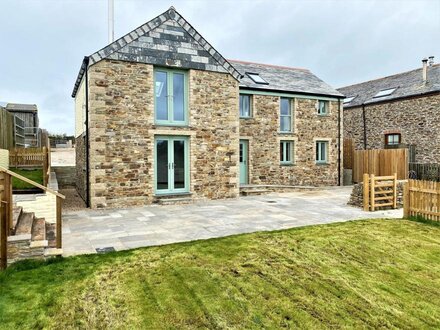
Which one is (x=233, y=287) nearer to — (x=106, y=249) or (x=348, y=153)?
(x=106, y=249)

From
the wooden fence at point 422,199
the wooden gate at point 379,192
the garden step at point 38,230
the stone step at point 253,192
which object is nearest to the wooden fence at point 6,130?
the garden step at point 38,230

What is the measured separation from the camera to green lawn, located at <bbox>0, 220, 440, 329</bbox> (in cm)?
380

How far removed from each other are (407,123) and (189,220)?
19384 mm

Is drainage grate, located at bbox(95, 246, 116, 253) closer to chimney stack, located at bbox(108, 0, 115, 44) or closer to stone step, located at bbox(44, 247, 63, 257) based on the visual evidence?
stone step, located at bbox(44, 247, 63, 257)

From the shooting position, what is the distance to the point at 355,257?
6.04 metres

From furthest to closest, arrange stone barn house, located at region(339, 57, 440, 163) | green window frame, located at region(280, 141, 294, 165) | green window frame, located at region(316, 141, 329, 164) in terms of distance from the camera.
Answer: stone barn house, located at region(339, 57, 440, 163), green window frame, located at region(316, 141, 329, 164), green window frame, located at region(280, 141, 294, 165)

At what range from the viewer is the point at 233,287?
15.0 ft

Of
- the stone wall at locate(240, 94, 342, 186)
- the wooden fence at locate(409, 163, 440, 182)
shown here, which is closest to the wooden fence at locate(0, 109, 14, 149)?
the stone wall at locate(240, 94, 342, 186)

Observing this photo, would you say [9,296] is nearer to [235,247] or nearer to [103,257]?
[103,257]

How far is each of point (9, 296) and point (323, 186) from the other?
17.8m

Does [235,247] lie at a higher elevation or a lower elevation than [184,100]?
lower

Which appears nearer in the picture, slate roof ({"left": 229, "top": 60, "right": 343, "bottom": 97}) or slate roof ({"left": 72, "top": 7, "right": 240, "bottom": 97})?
slate roof ({"left": 72, "top": 7, "right": 240, "bottom": 97})

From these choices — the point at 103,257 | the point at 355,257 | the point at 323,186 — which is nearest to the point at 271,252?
the point at 355,257

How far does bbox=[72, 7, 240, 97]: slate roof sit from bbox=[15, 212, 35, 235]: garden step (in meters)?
6.21
